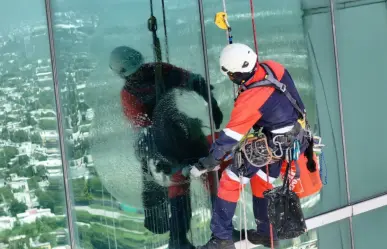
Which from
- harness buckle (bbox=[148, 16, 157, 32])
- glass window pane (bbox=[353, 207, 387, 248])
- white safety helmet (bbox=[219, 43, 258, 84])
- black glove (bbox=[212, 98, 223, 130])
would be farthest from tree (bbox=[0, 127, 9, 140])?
glass window pane (bbox=[353, 207, 387, 248])

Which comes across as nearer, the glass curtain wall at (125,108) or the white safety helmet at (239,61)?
the white safety helmet at (239,61)

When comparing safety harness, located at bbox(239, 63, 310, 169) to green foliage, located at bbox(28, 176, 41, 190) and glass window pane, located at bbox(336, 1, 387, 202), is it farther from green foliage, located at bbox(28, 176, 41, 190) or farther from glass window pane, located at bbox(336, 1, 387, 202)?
glass window pane, located at bbox(336, 1, 387, 202)

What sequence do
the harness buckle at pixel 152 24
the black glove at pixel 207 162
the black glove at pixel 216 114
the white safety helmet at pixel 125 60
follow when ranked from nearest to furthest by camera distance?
the black glove at pixel 207 162
the white safety helmet at pixel 125 60
the harness buckle at pixel 152 24
the black glove at pixel 216 114

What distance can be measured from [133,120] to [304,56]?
5.66 ft

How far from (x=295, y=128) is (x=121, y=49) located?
4.23ft

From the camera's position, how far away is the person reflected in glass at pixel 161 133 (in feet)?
14.4

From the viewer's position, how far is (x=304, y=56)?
534 centimetres

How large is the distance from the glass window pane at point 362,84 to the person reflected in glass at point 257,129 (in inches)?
58.0

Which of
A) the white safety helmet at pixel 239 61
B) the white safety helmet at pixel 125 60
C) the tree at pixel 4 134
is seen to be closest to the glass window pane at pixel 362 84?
the white safety helmet at pixel 239 61

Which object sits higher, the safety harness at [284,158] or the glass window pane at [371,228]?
the safety harness at [284,158]

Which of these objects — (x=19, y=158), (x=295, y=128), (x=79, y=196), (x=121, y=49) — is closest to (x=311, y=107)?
(x=295, y=128)

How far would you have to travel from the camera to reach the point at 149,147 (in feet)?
14.7

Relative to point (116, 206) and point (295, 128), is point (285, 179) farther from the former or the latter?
point (116, 206)

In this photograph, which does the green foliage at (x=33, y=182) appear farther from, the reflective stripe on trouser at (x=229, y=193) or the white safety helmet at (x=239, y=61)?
the white safety helmet at (x=239, y=61)
